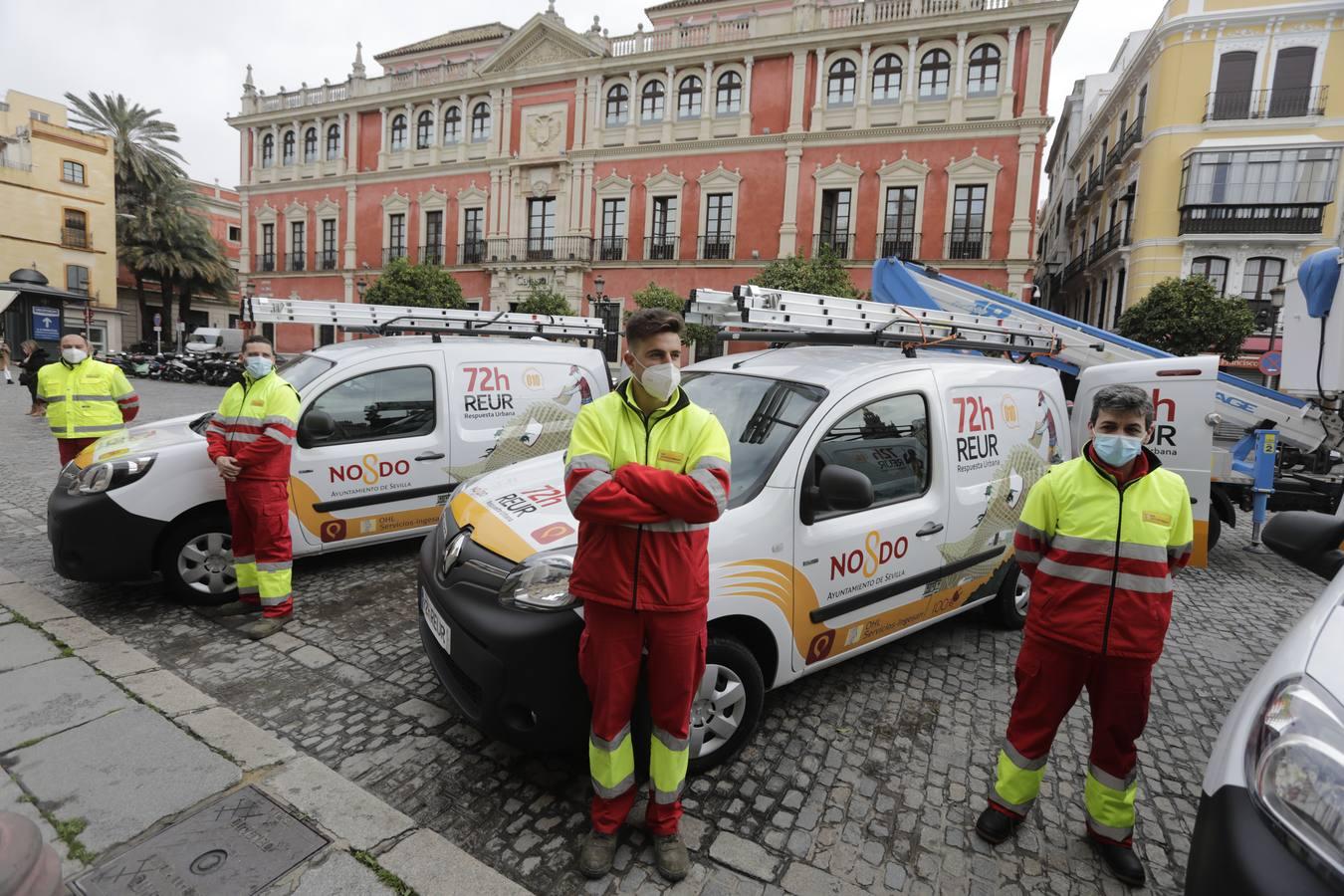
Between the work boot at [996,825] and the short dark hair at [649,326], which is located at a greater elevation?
the short dark hair at [649,326]

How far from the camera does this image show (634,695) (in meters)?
2.34

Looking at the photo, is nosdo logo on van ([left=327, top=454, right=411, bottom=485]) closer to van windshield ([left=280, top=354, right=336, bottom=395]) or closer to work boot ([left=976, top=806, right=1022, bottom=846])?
van windshield ([left=280, top=354, right=336, bottom=395])

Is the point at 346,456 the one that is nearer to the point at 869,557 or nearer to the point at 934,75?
the point at 869,557

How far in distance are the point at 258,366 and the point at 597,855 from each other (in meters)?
3.50

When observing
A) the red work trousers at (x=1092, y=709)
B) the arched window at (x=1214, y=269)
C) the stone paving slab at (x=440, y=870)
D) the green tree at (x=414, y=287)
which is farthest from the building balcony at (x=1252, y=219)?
the stone paving slab at (x=440, y=870)

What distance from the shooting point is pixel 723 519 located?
2762mm

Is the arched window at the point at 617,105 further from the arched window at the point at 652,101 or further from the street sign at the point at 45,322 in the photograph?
the street sign at the point at 45,322

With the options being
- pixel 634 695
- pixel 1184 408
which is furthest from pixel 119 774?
pixel 1184 408

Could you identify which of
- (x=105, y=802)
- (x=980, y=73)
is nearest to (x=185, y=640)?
(x=105, y=802)

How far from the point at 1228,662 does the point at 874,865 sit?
3407 millimetres

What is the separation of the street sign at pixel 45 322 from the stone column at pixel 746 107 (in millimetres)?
33340

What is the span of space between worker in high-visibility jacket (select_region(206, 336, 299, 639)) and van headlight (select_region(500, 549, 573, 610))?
2.26 m

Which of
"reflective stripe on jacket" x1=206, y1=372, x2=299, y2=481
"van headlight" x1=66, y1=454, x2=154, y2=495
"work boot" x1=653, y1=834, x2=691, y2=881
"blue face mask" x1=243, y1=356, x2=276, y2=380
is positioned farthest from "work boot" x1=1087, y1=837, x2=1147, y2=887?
"van headlight" x1=66, y1=454, x2=154, y2=495

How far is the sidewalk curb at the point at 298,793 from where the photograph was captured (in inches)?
87.8
